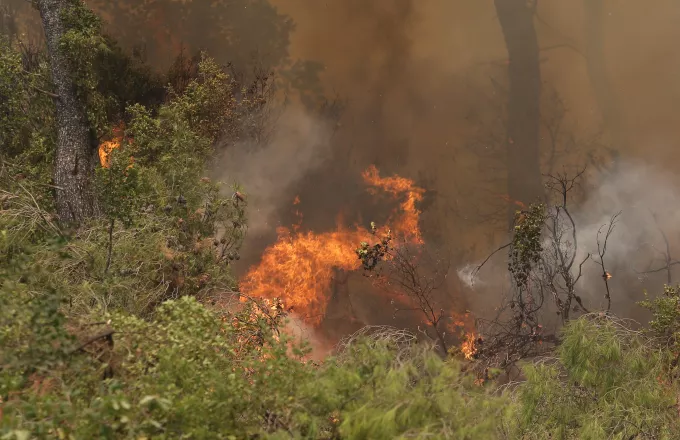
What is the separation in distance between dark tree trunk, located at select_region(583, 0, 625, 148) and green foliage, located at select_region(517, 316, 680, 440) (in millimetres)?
4727

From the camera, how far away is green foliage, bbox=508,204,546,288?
8812 millimetres

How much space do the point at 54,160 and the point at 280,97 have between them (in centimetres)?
405

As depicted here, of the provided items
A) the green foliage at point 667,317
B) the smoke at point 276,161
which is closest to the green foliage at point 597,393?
the green foliage at point 667,317

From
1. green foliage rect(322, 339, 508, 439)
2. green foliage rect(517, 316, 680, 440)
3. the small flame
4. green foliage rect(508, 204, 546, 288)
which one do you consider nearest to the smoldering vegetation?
the small flame

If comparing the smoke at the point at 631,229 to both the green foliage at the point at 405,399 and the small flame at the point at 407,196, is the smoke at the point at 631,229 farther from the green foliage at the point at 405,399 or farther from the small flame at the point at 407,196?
the green foliage at the point at 405,399

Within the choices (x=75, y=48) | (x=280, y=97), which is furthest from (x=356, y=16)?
(x=75, y=48)

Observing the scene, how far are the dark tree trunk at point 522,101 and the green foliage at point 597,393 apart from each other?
169 inches

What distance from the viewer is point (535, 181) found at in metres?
9.63

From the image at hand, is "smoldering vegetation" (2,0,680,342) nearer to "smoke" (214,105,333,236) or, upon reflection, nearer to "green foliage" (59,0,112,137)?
"smoke" (214,105,333,236)

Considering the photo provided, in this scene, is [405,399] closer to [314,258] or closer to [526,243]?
[526,243]

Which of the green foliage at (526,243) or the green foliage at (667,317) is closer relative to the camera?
the green foliage at (667,317)

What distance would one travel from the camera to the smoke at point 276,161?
407 inches

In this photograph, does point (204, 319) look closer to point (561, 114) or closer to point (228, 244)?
point (228, 244)

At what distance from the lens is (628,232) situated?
9.19m
